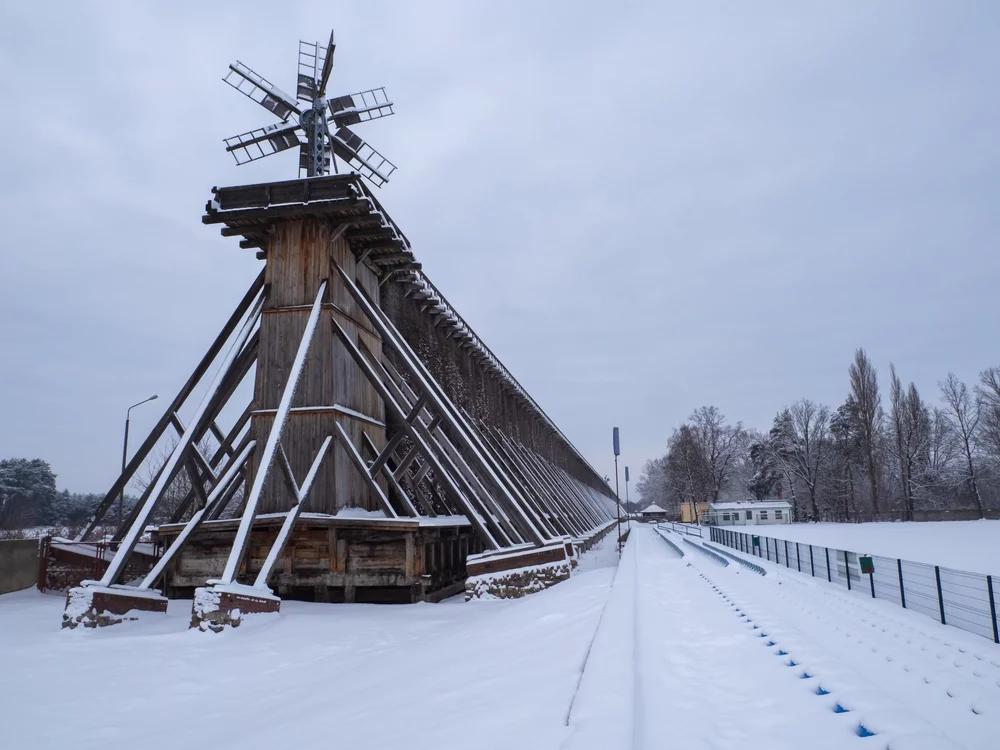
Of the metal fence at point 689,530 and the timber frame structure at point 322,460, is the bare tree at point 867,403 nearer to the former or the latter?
the metal fence at point 689,530

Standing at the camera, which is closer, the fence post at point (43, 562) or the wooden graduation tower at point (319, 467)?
the wooden graduation tower at point (319, 467)

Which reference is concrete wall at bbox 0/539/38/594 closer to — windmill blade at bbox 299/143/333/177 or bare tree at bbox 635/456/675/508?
windmill blade at bbox 299/143/333/177

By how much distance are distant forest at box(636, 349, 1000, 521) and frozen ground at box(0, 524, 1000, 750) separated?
55.6 metres

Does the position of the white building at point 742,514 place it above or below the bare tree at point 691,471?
below

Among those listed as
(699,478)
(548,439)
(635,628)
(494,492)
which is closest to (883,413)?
(699,478)

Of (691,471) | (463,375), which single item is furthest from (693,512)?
(463,375)

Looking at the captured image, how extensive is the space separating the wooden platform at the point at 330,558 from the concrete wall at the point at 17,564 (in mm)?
4303

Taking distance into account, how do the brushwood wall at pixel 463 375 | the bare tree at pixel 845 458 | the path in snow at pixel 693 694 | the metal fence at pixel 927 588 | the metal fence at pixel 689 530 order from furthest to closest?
the bare tree at pixel 845 458 < the metal fence at pixel 689 530 < the brushwood wall at pixel 463 375 < the metal fence at pixel 927 588 < the path in snow at pixel 693 694

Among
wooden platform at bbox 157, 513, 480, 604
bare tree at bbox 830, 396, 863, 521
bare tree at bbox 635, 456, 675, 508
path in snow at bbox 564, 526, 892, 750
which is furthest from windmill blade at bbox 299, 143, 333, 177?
bare tree at bbox 635, 456, 675, 508

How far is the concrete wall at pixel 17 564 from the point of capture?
13797 millimetres

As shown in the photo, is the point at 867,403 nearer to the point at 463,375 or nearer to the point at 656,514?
the point at 656,514

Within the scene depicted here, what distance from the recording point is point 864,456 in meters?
62.4

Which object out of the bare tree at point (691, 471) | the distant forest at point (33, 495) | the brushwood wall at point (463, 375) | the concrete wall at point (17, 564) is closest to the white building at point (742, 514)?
the bare tree at point (691, 471)

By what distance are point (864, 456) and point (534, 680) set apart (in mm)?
67989
